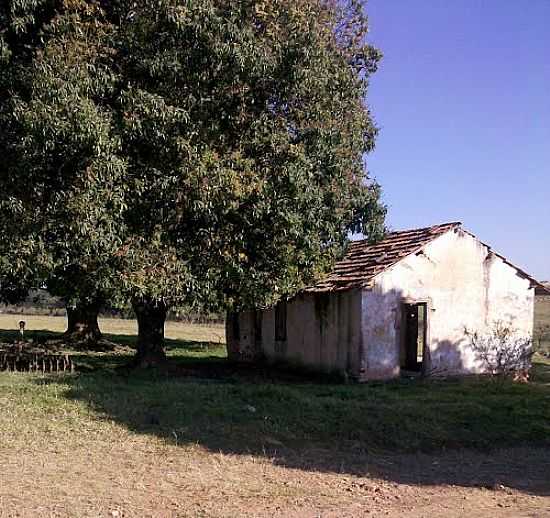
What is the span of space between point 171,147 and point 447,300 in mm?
9007

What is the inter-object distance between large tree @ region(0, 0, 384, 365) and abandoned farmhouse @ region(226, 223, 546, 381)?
249cm

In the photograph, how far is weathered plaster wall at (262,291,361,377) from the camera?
60.3ft

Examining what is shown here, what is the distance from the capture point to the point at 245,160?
15.3m

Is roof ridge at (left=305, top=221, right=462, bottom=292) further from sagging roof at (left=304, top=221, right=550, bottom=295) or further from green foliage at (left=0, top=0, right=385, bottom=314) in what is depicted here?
green foliage at (left=0, top=0, right=385, bottom=314)

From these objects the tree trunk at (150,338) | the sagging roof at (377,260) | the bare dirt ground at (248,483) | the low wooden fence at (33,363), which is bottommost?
the bare dirt ground at (248,483)

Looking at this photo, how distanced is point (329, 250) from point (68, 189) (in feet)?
21.3

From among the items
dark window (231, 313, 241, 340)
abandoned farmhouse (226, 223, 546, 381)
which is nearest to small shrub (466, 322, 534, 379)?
abandoned farmhouse (226, 223, 546, 381)

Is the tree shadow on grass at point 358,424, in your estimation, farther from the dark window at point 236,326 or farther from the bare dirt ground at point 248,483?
the dark window at point 236,326

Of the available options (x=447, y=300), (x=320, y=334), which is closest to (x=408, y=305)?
(x=447, y=300)

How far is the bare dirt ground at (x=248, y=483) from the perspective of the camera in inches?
300

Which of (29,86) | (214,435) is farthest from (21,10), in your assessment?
(214,435)

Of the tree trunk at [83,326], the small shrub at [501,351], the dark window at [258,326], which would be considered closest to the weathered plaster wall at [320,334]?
the dark window at [258,326]

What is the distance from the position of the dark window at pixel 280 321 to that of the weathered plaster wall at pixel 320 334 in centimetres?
14

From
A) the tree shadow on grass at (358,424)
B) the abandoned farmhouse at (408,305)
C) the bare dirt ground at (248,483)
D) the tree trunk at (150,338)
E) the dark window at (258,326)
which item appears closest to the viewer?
the bare dirt ground at (248,483)
